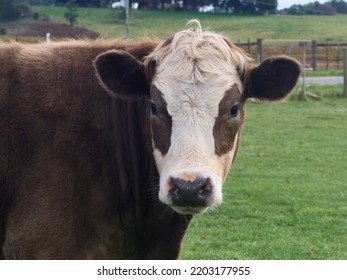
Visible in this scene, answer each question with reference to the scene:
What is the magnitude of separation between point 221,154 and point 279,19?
235ft

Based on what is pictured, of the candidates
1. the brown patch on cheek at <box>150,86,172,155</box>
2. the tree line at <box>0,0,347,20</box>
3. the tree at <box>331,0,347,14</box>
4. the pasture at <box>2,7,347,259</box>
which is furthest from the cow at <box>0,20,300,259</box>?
the tree at <box>331,0,347,14</box>

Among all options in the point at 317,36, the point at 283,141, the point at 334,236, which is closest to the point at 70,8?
the point at 317,36

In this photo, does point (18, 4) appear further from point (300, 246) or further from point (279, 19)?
point (300, 246)

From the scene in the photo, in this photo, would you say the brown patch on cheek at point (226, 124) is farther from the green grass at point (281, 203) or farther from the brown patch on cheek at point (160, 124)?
the green grass at point (281, 203)

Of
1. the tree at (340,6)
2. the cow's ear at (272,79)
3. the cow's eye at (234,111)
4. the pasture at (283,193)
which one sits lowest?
the pasture at (283,193)

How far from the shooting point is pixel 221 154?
15.6ft

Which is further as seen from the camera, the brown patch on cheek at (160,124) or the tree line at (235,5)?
the tree line at (235,5)

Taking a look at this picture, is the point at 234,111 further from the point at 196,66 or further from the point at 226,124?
the point at 196,66

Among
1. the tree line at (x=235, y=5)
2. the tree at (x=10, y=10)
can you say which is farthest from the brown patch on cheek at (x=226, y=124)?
the tree line at (x=235, y=5)

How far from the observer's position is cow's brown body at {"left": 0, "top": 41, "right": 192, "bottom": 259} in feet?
16.3

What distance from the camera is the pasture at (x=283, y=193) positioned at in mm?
8359

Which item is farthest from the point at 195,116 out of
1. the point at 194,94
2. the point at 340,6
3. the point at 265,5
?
the point at 340,6

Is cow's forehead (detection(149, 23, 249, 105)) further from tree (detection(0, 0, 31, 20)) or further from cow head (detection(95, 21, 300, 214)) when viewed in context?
tree (detection(0, 0, 31, 20))

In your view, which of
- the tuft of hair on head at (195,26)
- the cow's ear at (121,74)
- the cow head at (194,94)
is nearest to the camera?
the cow head at (194,94)
